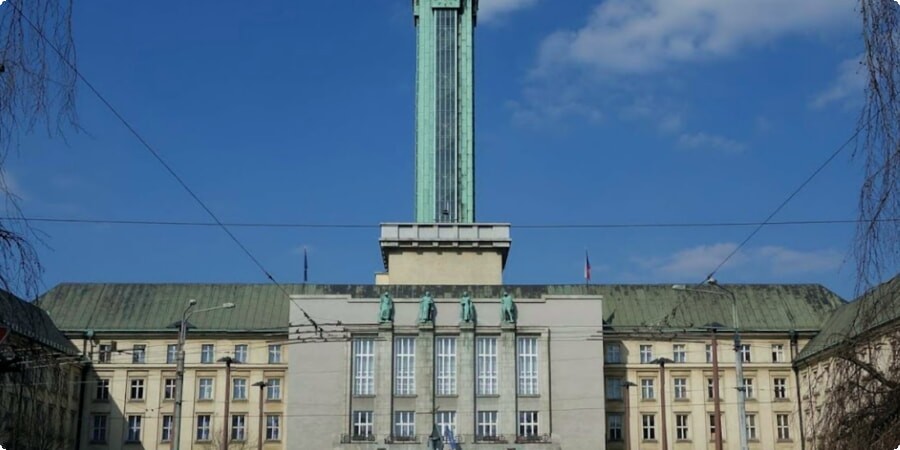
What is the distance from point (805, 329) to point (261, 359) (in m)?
34.1

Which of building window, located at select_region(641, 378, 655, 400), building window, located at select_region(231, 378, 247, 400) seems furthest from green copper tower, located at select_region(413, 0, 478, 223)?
building window, located at select_region(231, 378, 247, 400)

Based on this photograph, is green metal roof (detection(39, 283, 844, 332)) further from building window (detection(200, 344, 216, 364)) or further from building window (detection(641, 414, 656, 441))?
building window (detection(641, 414, 656, 441))

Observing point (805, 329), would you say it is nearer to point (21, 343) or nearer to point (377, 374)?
point (377, 374)

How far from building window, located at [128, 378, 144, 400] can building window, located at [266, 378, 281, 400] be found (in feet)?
24.8

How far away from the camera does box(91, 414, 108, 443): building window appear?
223 feet

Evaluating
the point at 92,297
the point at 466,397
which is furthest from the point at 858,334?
the point at 92,297

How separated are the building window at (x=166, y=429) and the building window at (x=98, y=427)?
11.0 ft

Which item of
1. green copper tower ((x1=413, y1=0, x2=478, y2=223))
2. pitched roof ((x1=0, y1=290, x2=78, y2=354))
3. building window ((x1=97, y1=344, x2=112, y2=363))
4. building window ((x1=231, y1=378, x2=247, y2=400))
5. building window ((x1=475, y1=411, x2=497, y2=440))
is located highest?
green copper tower ((x1=413, y1=0, x2=478, y2=223))

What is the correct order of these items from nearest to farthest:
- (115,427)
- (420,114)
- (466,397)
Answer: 1. (466,397)
2. (115,427)
3. (420,114)

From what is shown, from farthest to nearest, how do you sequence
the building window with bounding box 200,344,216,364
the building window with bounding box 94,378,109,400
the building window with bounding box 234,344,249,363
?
the building window with bounding box 234,344,249,363 < the building window with bounding box 200,344,216,364 < the building window with bounding box 94,378,109,400

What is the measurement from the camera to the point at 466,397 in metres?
63.8

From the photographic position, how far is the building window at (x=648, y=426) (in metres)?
69.7

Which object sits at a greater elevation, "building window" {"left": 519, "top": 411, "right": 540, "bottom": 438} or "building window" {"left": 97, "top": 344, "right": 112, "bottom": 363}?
"building window" {"left": 97, "top": 344, "right": 112, "bottom": 363}

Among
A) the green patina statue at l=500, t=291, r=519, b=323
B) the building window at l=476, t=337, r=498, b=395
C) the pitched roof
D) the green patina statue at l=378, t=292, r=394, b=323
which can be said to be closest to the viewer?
the pitched roof
